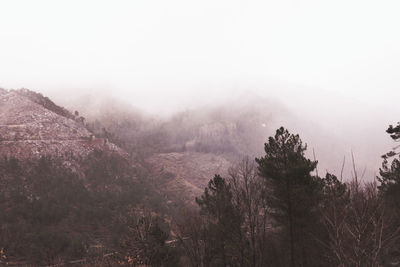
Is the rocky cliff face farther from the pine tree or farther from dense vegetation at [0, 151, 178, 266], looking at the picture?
the pine tree

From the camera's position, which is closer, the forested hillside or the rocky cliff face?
the forested hillside

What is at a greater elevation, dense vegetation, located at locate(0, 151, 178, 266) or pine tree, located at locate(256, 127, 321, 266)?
pine tree, located at locate(256, 127, 321, 266)

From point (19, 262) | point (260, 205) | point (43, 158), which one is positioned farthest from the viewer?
point (43, 158)

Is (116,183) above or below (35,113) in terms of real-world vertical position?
below

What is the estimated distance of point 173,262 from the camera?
3891 centimetres

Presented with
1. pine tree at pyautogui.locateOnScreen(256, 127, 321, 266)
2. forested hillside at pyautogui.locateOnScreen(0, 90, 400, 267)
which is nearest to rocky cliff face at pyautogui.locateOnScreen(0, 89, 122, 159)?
forested hillside at pyautogui.locateOnScreen(0, 90, 400, 267)

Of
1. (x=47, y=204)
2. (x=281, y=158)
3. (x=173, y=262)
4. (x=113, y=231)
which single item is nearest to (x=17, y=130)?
(x=47, y=204)

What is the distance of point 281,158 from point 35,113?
210299 millimetres

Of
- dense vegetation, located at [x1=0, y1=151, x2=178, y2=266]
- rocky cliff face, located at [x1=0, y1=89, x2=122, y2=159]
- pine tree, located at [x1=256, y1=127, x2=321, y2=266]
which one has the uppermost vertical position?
rocky cliff face, located at [x1=0, y1=89, x2=122, y2=159]

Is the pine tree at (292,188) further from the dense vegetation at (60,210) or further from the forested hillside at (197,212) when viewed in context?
the dense vegetation at (60,210)

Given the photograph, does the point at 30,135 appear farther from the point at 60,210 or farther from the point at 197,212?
the point at 197,212

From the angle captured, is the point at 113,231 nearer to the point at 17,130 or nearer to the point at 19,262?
the point at 19,262

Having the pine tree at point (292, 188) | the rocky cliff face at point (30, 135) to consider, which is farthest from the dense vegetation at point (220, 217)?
the rocky cliff face at point (30, 135)

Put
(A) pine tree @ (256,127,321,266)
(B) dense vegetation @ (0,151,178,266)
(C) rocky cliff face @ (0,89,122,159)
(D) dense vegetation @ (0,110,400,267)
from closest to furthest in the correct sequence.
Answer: (D) dense vegetation @ (0,110,400,267)
(A) pine tree @ (256,127,321,266)
(B) dense vegetation @ (0,151,178,266)
(C) rocky cliff face @ (0,89,122,159)
